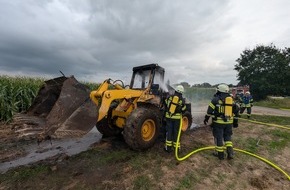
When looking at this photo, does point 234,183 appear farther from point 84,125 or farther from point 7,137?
point 7,137

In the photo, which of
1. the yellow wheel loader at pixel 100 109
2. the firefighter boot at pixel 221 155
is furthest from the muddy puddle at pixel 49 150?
the firefighter boot at pixel 221 155

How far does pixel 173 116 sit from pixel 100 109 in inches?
85.3

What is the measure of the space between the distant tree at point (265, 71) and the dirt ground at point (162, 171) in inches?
1226

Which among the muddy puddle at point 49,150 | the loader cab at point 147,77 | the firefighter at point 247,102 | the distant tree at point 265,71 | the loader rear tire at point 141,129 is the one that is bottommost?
the muddy puddle at point 49,150

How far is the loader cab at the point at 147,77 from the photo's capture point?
24.3 ft

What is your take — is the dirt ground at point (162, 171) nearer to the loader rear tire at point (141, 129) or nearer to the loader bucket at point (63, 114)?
the loader rear tire at point (141, 129)

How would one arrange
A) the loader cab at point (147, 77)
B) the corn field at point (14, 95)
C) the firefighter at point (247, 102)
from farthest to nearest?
the firefighter at point (247, 102), the corn field at point (14, 95), the loader cab at point (147, 77)

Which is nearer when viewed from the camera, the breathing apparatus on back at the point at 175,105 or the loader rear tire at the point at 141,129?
the loader rear tire at the point at 141,129

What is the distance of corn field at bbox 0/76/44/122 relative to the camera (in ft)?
35.8

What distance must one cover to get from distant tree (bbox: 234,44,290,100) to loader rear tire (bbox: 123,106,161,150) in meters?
33.0

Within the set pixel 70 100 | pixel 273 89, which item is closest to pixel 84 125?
pixel 70 100

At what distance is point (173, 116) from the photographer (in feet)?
21.4

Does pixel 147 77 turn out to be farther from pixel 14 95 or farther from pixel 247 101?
pixel 247 101

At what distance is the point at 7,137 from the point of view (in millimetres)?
8625
